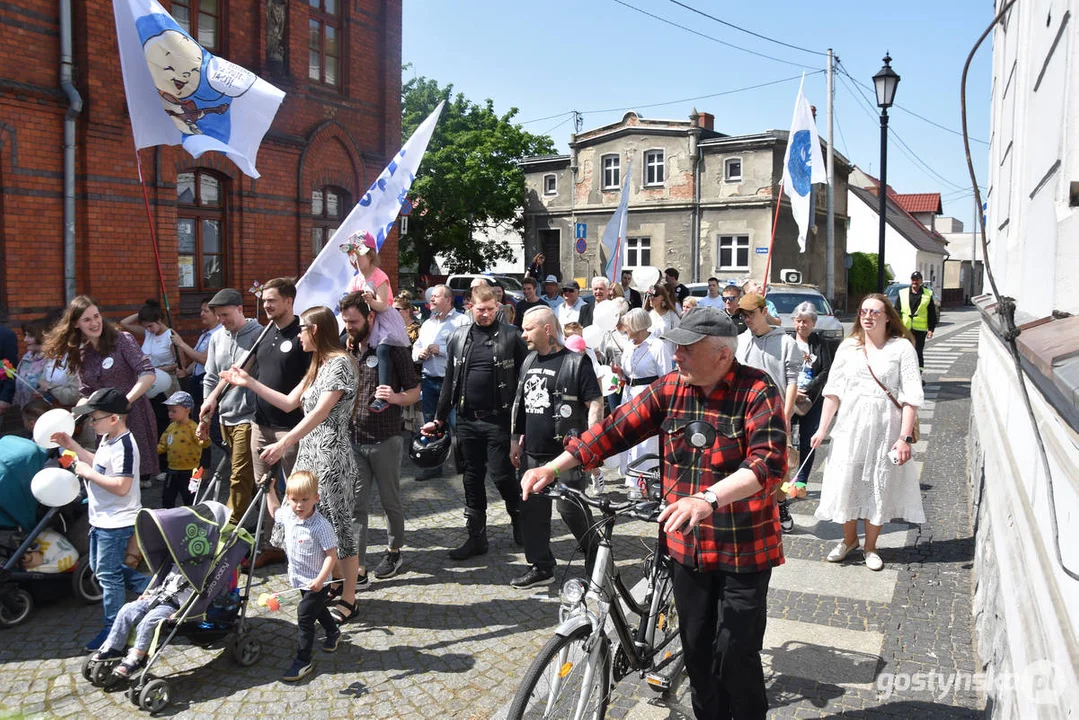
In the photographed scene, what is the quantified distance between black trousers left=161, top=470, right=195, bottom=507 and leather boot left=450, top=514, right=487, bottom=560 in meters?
2.29

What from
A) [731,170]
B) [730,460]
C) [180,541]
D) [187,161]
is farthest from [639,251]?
[730,460]

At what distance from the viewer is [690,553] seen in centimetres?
326

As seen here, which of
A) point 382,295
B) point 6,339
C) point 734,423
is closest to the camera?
point 734,423

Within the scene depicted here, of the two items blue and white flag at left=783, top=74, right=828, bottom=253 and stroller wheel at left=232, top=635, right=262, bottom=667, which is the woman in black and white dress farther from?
blue and white flag at left=783, top=74, right=828, bottom=253

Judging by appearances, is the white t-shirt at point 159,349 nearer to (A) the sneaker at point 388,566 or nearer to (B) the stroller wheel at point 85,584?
(B) the stroller wheel at point 85,584

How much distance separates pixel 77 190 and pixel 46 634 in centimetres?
795

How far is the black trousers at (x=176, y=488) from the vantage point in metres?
6.68

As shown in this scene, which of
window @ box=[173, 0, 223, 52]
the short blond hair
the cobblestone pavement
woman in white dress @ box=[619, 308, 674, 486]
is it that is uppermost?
window @ box=[173, 0, 223, 52]

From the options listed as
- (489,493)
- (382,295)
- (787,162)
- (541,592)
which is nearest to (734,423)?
(541,592)

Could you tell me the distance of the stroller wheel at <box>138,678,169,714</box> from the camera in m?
3.96

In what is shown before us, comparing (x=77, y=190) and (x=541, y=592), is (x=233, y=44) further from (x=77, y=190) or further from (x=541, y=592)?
(x=541, y=592)

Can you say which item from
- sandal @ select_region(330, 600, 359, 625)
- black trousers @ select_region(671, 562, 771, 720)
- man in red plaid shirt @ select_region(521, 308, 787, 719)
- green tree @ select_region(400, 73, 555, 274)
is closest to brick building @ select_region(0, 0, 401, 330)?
sandal @ select_region(330, 600, 359, 625)

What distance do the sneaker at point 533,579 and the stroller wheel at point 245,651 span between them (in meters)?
1.78

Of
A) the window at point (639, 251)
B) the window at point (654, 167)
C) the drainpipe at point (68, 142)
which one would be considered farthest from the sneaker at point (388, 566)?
the window at point (654, 167)
